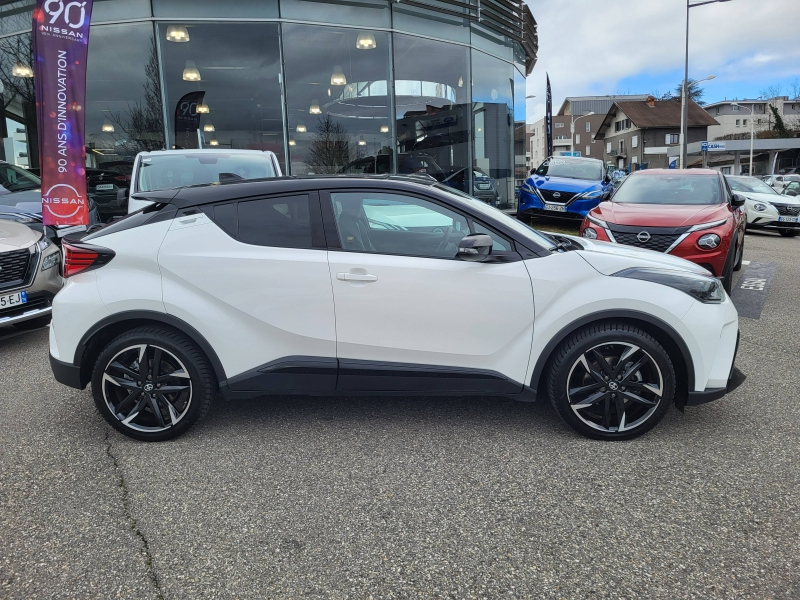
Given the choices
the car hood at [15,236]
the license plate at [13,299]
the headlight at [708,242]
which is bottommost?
the license plate at [13,299]

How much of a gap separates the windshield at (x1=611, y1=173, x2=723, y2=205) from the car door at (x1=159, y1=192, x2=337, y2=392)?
567cm

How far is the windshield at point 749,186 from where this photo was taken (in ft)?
51.7

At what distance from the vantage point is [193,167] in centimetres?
749

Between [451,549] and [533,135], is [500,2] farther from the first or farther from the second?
[533,135]

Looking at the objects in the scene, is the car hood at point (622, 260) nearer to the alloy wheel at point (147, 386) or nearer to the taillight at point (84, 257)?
the alloy wheel at point (147, 386)

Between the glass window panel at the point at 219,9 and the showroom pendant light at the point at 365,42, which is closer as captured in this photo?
the glass window panel at the point at 219,9

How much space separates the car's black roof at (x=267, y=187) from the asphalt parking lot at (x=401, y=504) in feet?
4.66

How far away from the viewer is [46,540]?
2568 mm

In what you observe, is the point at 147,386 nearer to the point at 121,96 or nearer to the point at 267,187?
the point at 267,187

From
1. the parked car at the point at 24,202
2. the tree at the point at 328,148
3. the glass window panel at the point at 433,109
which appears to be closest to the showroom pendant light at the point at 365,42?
the glass window panel at the point at 433,109

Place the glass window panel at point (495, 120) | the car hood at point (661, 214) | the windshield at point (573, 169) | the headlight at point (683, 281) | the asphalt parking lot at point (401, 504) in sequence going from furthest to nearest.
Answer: the glass window panel at point (495, 120)
the windshield at point (573, 169)
the car hood at point (661, 214)
the headlight at point (683, 281)
the asphalt parking lot at point (401, 504)

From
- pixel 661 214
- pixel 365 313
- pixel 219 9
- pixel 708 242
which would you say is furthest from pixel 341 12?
pixel 365 313

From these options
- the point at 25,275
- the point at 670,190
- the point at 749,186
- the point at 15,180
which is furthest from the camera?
the point at 749,186

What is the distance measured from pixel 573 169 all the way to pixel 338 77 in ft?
19.4
